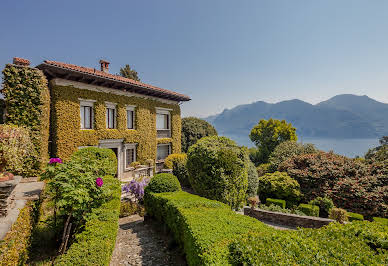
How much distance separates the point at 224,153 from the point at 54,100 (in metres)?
11.5

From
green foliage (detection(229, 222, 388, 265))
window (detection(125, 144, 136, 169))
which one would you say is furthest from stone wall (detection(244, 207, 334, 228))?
window (detection(125, 144, 136, 169))

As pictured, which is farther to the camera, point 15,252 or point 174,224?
point 174,224

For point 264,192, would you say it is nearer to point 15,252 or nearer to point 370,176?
point 370,176

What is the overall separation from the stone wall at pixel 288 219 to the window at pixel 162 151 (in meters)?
11.4

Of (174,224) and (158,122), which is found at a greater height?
(158,122)

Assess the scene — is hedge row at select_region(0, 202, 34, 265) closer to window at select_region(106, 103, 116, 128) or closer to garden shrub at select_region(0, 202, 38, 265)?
garden shrub at select_region(0, 202, 38, 265)

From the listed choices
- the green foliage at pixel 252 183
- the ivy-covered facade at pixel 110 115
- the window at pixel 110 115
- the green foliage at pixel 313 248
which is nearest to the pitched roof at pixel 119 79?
the ivy-covered facade at pixel 110 115

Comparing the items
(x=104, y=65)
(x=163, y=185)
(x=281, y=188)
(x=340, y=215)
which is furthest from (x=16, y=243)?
(x=104, y=65)

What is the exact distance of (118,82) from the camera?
14.1 metres

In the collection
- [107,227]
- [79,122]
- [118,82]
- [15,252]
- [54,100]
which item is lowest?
[107,227]

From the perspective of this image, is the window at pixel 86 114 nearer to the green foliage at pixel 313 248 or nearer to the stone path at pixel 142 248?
the stone path at pixel 142 248

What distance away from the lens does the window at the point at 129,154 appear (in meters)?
16.0

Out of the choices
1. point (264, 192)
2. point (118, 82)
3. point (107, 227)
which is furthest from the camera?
point (118, 82)

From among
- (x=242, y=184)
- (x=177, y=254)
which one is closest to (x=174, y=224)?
(x=177, y=254)
